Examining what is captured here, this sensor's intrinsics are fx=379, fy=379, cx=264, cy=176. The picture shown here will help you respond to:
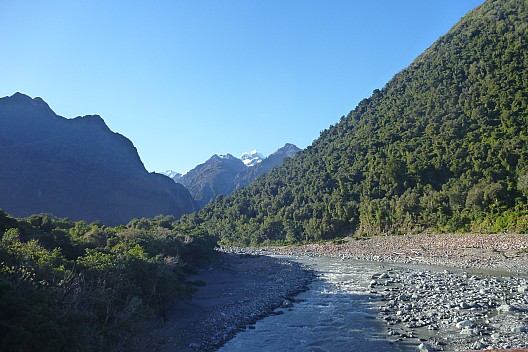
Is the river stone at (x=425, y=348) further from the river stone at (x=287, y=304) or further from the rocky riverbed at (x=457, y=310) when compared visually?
the river stone at (x=287, y=304)

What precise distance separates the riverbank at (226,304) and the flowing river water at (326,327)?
772 millimetres

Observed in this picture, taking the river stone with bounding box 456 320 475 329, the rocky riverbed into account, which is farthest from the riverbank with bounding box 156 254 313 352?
the river stone with bounding box 456 320 475 329

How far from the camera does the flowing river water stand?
14.1 meters

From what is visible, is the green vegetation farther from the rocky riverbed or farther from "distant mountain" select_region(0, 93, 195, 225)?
"distant mountain" select_region(0, 93, 195, 225)

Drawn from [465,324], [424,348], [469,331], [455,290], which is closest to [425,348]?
[424,348]

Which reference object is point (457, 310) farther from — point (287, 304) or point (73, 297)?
point (73, 297)

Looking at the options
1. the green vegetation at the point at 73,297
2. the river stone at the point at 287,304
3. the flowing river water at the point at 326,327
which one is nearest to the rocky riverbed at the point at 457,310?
the flowing river water at the point at 326,327

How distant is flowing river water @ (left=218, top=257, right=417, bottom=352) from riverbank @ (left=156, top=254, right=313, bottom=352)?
77 centimetres

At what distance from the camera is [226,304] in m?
21.0

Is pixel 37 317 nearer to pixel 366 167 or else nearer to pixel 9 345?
pixel 9 345

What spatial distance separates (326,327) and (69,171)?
96.8 metres

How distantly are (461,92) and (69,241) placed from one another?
64844mm

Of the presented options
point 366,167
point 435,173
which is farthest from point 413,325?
point 366,167

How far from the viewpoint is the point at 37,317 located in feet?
25.4
